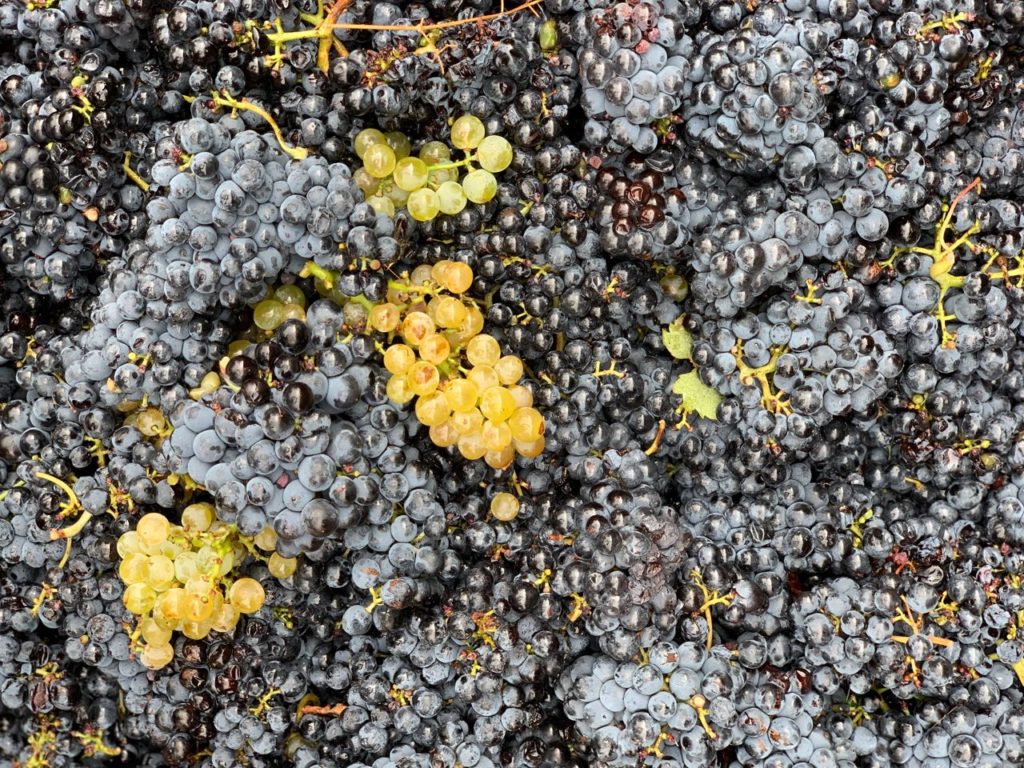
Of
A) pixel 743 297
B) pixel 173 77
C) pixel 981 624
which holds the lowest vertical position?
pixel 981 624

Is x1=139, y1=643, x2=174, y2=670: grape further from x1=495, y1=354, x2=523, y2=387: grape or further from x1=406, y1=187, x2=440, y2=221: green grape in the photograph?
x1=406, y1=187, x2=440, y2=221: green grape

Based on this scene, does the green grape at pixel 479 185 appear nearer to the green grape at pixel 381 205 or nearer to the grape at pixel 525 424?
the green grape at pixel 381 205

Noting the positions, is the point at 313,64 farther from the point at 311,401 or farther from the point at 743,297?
the point at 743,297

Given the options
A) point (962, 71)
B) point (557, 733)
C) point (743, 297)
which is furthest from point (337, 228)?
point (962, 71)

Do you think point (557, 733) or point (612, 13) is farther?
point (557, 733)

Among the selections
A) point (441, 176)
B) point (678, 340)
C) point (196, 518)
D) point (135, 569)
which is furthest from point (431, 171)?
point (135, 569)

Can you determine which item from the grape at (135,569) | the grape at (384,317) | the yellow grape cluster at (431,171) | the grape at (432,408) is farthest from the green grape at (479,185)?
the grape at (135,569)
